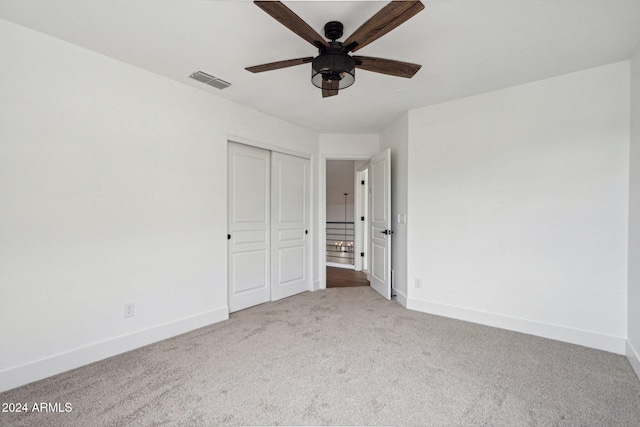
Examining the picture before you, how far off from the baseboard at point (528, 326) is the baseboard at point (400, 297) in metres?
0.08

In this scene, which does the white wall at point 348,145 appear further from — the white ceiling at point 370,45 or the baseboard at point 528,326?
the baseboard at point 528,326

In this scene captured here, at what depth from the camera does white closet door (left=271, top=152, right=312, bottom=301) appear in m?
4.08

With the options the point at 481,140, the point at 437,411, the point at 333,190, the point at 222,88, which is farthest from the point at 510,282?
the point at 333,190

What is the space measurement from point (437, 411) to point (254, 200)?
2.92m

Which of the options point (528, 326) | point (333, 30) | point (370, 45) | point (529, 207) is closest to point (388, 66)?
point (370, 45)

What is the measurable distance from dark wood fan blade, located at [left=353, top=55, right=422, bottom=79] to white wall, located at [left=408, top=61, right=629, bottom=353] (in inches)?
61.5

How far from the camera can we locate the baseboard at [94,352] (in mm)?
2002

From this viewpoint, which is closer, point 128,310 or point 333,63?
point 333,63

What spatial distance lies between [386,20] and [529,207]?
7.92ft

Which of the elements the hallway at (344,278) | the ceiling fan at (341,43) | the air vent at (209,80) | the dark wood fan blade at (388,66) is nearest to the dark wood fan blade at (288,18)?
the ceiling fan at (341,43)

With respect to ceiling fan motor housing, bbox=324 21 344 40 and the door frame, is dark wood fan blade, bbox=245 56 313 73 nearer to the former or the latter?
ceiling fan motor housing, bbox=324 21 344 40

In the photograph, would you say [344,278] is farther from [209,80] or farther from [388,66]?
[388,66]

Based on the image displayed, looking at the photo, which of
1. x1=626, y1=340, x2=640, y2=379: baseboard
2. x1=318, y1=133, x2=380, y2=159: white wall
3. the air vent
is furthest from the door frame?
x1=626, y1=340, x2=640, y2=379: baseboard

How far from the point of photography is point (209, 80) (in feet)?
9.35
